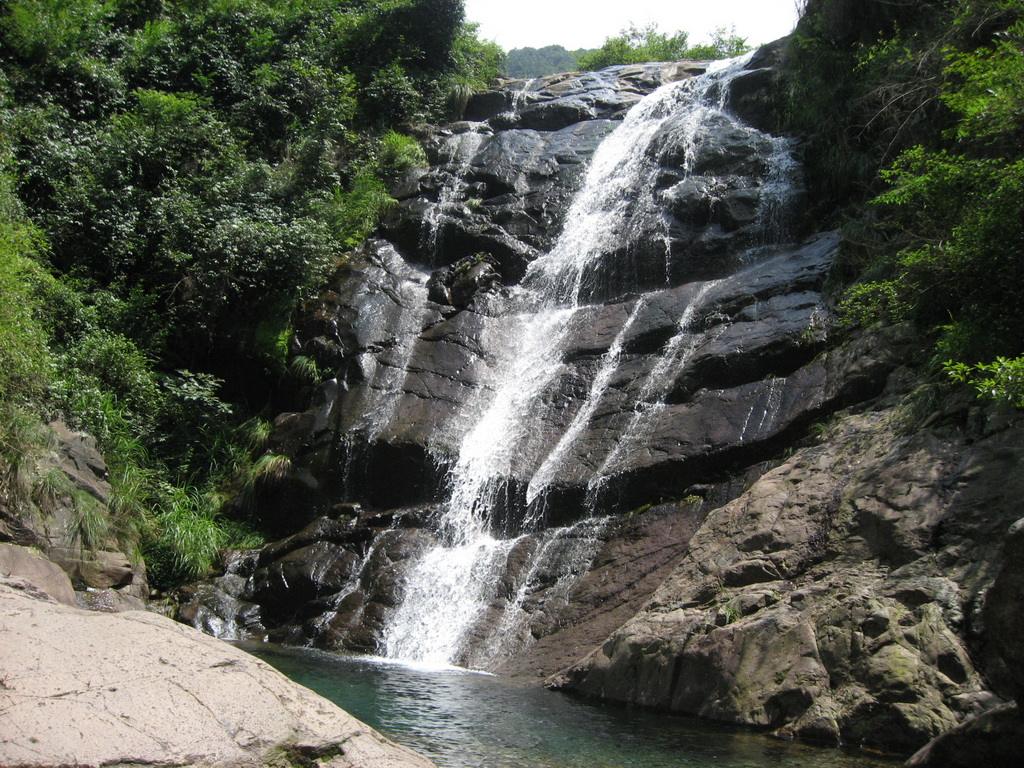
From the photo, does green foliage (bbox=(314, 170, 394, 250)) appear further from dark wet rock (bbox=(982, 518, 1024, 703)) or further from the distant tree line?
dark wet rock (bbox=(982, 518, 1024, 703))

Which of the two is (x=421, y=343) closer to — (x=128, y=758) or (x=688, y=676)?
(x=688, y=676)

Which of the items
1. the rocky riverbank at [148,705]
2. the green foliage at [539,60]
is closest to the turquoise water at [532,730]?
the rocky riverbank at [148,705]

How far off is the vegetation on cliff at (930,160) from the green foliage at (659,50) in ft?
37.6

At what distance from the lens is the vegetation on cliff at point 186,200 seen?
44.4ft

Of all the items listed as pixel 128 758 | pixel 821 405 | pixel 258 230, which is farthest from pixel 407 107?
pixel 128 758

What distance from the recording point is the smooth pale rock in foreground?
11.2 ft

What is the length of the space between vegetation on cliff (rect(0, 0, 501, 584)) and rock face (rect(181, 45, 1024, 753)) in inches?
44.3

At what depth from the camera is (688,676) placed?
7.43 meters

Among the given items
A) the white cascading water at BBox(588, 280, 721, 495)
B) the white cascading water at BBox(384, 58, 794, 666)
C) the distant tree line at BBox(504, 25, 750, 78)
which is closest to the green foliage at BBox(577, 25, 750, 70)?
the distant tree line at BBox(504, 25, 750, 78)

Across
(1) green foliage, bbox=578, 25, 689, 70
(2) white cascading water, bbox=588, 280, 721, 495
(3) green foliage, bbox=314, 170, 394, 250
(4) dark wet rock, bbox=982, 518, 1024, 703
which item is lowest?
(4) dark wet rock, bbox=982, 518, 1024, 703

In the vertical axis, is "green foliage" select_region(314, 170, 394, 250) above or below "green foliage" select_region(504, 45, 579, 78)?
below

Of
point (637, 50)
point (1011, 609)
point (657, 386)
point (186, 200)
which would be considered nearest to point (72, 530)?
point (657, 386)

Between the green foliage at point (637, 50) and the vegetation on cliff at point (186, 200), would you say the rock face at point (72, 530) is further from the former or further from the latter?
the green foliage at point (637, 50)

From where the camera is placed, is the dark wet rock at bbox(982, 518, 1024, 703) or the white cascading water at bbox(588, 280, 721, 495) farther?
the white cascading water at bbox(588, 280, 721, 495)
